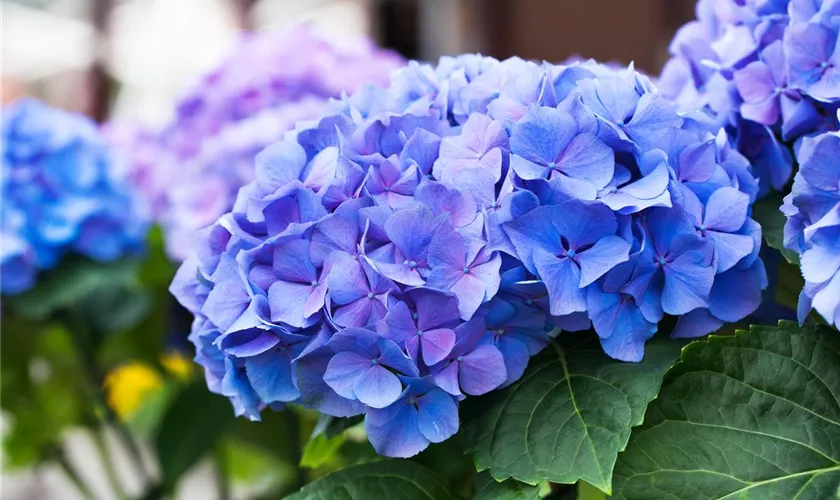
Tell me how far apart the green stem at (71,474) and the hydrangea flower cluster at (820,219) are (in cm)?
81

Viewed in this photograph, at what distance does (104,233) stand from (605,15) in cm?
197

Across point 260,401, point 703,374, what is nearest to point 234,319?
point 260,401

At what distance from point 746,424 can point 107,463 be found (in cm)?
81

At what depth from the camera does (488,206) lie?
0.39 metres

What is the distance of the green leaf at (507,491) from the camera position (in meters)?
0.37

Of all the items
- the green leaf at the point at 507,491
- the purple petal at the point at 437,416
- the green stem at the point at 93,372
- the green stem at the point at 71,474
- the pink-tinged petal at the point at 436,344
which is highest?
the pink-tinged petal at the point at 436,344

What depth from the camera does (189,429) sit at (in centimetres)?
81

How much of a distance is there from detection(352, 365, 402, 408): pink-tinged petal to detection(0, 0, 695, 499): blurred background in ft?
6.75

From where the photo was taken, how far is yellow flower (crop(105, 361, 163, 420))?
1068mm

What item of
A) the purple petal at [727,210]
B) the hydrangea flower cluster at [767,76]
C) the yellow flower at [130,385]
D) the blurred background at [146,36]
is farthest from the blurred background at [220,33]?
the purple petal at [727,210]

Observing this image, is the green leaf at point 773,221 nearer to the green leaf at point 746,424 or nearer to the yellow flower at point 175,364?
the green leaf at point 746,424

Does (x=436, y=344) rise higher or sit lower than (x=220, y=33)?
higher

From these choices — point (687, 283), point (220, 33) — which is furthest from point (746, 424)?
point (220, 33)

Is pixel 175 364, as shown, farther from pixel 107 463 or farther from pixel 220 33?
pixel 220 33
